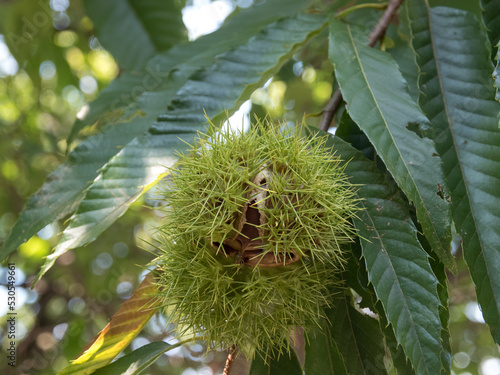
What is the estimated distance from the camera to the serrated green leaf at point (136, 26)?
6.03 feet

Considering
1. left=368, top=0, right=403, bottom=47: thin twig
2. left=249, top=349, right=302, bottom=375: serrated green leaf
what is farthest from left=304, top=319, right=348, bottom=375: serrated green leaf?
left=368, top=0, right=403, bottom=47: thin twig

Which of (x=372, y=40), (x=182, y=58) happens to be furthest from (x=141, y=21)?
(x=372, y=40)

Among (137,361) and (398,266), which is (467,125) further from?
(137,361)

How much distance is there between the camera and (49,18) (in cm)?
218

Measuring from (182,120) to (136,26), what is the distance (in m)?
1.06

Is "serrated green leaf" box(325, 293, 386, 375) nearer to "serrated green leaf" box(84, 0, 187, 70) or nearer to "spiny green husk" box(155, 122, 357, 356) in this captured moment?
"spiny green husk" box(155, 122, 357, 356)

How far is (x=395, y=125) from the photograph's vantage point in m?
0.86

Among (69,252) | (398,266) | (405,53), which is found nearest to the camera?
(398,266)

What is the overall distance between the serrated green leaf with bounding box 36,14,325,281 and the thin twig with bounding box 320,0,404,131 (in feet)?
0.47

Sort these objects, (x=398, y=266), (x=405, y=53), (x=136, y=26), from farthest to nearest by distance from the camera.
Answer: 1. (x=136, y=26)
2. (x=405, y=53)
3. (x=398, y=266)

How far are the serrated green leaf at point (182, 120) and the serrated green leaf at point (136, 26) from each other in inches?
32.7

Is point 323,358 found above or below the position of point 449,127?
below

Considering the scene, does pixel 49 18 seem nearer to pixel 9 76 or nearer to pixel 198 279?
pixel 9 76

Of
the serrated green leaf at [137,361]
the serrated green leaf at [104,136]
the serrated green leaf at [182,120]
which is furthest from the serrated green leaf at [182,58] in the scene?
the serrated green leaf at [137,361]
